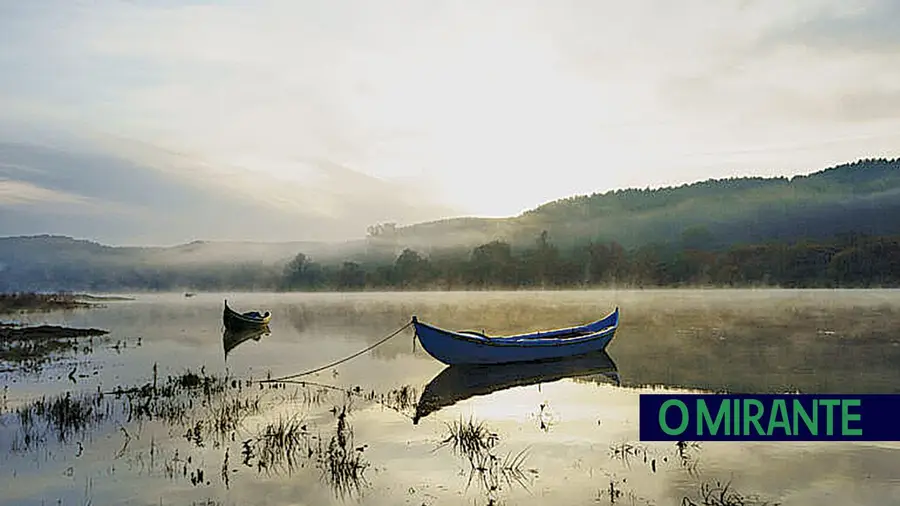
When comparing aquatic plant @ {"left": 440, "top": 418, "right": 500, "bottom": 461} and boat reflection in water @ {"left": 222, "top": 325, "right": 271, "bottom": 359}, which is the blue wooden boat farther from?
boat reflection in water @ {"left": 222, "top": 325, "right": 271, "bottom": 359}

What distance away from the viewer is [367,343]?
35.2 metres

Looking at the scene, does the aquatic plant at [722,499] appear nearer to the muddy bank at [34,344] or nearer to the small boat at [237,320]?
the muddy bank at [34,344]

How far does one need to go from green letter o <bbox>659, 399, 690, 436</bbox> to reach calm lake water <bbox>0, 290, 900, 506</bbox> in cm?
56

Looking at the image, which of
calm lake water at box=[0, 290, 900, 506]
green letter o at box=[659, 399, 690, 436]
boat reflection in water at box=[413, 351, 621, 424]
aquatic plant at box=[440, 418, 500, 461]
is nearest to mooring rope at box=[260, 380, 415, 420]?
calm lake water at box=[0, 290, 900, 506]

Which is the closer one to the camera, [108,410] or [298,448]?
[298,448]

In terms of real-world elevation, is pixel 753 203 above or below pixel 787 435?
above

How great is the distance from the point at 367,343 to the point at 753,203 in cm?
12176

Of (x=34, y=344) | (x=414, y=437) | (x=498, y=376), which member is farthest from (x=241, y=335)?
(x=414, y=437)

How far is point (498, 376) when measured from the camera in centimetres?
2302

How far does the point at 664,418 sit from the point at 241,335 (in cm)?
2971

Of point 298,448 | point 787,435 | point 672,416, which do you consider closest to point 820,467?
point 787,435

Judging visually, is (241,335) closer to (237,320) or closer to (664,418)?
(237,320)

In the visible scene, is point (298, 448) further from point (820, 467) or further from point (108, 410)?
point (820, 467)

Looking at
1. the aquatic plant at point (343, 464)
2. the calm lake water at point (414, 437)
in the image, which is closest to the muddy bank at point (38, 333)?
the calm lake water at point (414, 437)
